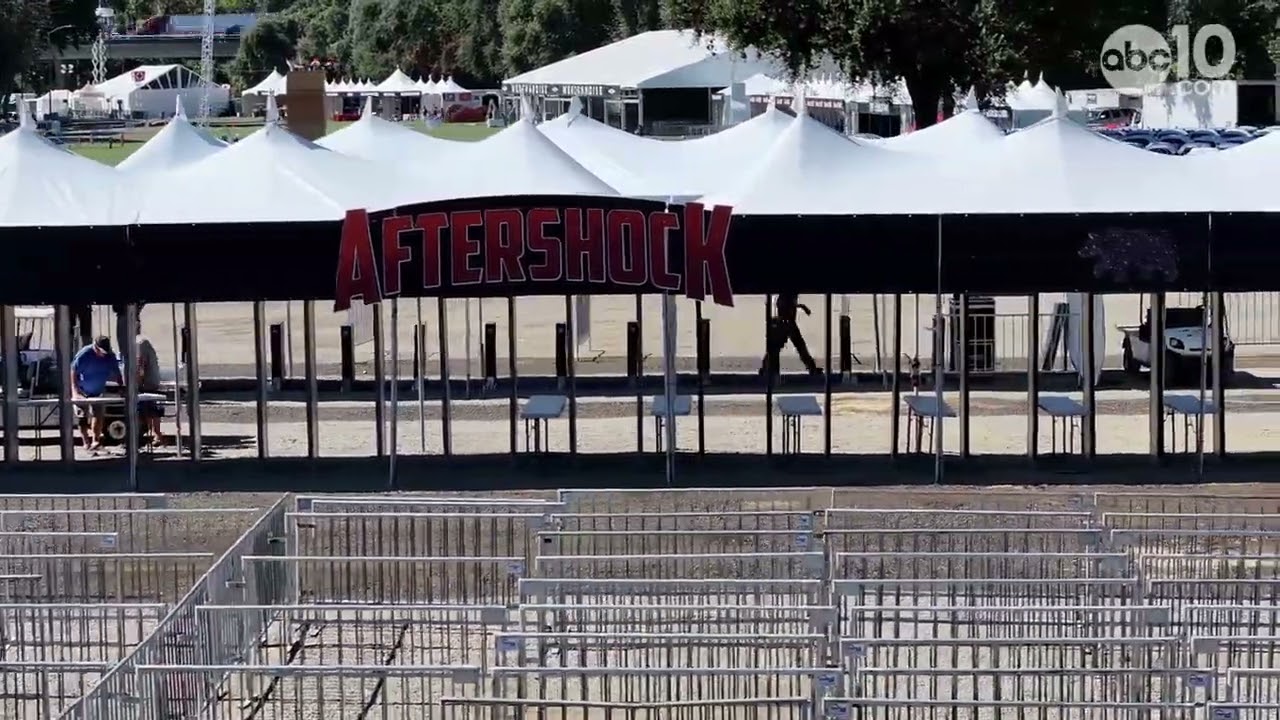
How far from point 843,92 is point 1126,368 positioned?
37749 millimetres

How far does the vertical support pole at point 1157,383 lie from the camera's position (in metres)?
20.4

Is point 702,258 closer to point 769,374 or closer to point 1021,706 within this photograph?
point 769,374

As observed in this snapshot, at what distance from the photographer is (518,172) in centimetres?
2223

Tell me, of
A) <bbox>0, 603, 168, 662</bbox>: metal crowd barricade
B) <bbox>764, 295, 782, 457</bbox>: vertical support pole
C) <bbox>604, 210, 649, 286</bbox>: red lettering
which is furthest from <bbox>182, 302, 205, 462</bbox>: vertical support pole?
<bbox>0, 603, 168, 662</bbox>: metal crowd barricade

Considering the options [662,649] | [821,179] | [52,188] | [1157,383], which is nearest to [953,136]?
[821,179]

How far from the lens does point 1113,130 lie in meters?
64.9

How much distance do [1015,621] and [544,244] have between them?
7953 mm

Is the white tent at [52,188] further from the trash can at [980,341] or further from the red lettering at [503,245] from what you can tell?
the trash can at [980,341]

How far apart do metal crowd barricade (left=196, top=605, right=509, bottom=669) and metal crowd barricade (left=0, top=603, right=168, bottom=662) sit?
18.4 inches

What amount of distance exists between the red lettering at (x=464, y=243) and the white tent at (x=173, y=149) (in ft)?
21.4

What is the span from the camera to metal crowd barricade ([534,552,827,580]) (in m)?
12.7

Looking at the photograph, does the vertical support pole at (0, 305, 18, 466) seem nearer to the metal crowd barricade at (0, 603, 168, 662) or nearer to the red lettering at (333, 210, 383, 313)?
the red lettering at (333, 210, 383, 313)

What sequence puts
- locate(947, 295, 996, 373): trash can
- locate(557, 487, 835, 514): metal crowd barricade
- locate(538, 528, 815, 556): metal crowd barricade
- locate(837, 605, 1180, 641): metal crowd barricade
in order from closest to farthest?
1. locate(837, 605, 1180, 641): metal crowd barricade
2. locate(538, 528, 815, 556): metal crowd barricade
3. locate(557, 487, 835, 514): metal crowd barricade
4. locate(947, 295, 996, 373): trash can

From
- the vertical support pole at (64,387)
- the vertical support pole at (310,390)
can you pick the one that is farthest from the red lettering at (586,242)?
the vertical support pole at (64,387)
